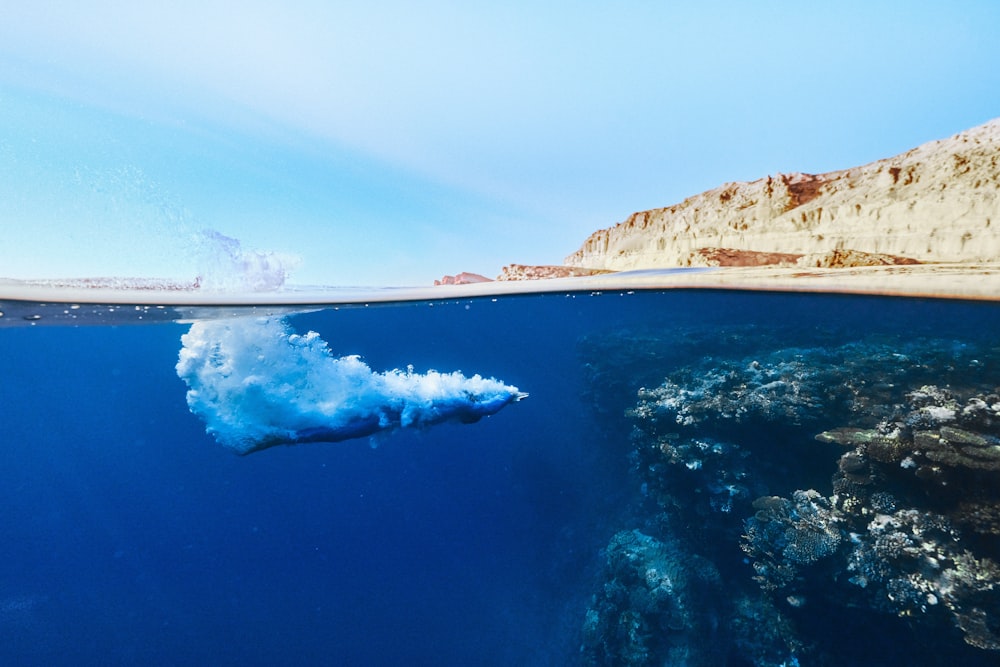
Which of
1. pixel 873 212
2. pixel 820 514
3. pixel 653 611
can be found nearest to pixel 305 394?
pixel 653 611

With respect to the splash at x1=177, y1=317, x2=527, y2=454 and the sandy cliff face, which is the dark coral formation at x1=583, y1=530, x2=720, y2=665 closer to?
the splash at x1=177, y1=317, x2=527, y2=454

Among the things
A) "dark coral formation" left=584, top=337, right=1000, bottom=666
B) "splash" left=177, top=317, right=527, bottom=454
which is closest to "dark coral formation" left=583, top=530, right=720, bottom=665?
"dark coral formation" left=584, top=337, right=1000, bottom=666

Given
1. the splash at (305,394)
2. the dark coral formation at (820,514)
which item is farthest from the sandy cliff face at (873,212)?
the splash at (305,394)

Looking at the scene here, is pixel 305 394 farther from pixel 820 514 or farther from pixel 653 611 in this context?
pixel 820 514

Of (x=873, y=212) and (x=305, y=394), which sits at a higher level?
(x=873, y=212)

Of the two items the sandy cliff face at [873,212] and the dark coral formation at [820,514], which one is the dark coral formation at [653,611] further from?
the sandy cliff face at [873,212]

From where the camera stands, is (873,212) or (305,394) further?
(873,212)
